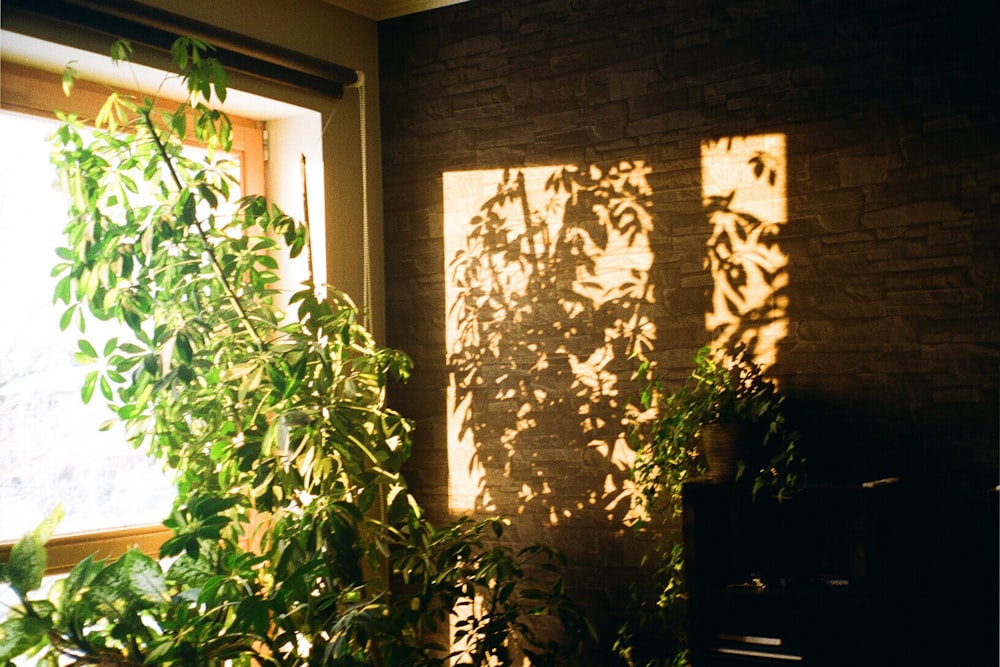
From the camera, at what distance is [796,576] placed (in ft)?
9.57

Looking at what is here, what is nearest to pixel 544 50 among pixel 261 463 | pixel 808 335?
pixel 808 335

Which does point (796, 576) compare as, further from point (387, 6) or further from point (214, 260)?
point (387, 6)

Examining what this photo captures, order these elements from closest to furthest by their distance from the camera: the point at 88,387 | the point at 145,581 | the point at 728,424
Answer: the point at 145,581, the point at 88,387, the point at 728,424

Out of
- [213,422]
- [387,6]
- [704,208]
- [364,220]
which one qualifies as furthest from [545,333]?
[387,6]

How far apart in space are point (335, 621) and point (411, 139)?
205cm

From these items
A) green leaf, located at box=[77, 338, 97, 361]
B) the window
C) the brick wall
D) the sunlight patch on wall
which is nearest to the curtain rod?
the window

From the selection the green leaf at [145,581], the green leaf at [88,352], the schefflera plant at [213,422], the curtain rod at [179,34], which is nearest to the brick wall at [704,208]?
the curtain rod at [179,34]

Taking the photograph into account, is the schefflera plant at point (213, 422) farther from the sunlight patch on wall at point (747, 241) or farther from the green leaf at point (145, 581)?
the sunlight patch on wall at point (747, 241)

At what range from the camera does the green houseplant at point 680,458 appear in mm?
2898

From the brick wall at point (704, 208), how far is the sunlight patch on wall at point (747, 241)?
0.03 meters

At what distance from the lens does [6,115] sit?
2.85m

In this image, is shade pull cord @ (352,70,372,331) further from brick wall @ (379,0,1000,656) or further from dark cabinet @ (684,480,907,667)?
dark cabinet @ (684,480,907,667)

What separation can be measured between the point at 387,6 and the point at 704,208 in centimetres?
158

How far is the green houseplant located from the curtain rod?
1.60m
